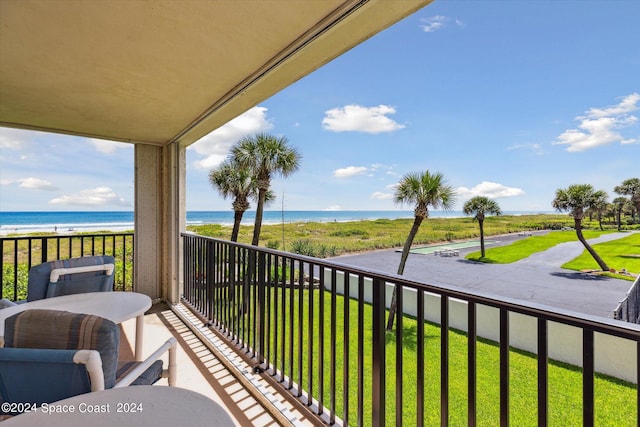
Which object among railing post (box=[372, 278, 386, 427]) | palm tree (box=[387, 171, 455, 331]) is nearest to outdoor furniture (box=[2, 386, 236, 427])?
railing post (box=[372, 278, 386, 427])

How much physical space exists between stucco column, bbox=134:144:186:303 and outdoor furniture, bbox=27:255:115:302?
1848mm

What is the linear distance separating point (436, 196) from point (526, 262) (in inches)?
97.0

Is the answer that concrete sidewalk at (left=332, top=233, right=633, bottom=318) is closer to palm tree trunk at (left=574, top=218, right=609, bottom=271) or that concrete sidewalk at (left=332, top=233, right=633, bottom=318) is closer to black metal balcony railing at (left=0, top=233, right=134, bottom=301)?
palm tree trunk at (left=574, top=218, right=609, bottom=271)

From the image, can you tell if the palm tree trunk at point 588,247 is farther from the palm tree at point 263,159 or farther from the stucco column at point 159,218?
the palm tree at point 263,159

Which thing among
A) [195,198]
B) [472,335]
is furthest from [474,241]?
[195,198]

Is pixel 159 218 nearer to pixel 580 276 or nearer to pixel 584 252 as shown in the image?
pixel 584 252

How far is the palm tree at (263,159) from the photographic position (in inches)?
344

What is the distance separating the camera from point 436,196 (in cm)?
733

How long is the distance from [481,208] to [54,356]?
8.17 meters

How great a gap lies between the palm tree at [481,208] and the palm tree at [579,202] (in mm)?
2676

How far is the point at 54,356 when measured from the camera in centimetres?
87

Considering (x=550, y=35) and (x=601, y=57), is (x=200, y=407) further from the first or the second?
(x=550, y=35)

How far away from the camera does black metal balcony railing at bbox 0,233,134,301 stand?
10.9 feet

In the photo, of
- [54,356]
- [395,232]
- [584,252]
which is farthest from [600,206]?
[395,232]
